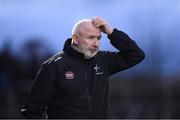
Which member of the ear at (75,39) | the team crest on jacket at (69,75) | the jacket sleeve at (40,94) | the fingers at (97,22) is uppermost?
the fingers at (97,22)

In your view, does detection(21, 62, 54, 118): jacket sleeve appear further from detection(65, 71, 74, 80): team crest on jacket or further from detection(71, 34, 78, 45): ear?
detection(71, 34, 78, 45): ear

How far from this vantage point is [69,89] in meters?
4.23

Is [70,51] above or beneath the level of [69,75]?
above

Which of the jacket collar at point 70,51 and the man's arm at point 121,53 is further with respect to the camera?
the man's arm at point 121,53

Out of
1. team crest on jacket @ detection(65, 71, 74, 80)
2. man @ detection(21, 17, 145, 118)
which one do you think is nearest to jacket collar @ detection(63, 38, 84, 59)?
man @ detection(21, 17, 145, 118)

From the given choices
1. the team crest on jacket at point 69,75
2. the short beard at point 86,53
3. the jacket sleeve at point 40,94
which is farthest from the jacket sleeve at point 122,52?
the jacket sleeve at point 40,94

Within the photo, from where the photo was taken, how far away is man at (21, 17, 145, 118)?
4.25 m

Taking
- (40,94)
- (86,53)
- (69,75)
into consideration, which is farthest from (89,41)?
(40,94)

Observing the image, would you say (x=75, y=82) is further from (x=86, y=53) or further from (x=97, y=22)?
→ (x=97, y=22)

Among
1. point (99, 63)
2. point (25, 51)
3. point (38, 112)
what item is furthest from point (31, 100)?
point (25, 51)

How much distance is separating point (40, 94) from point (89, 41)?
449 mm

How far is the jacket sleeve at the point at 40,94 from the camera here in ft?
13.9

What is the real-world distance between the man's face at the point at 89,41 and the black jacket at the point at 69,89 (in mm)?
45

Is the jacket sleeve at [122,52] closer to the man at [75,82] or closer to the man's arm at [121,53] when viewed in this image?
the man's arm at [121,53]
